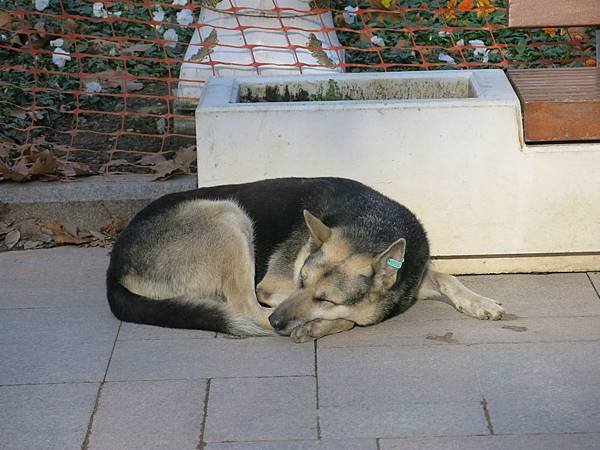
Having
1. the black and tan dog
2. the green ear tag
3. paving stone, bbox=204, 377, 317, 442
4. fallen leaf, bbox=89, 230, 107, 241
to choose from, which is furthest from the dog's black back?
fallen leaf, bbox=89, 230, 107, 241

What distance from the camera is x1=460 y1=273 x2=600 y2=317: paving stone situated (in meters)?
4.88

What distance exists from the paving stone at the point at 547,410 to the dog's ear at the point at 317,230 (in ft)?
3.58

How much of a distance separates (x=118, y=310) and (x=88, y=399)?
2.41 ft

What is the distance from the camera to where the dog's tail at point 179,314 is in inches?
179

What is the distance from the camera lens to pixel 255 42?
23.0 ft

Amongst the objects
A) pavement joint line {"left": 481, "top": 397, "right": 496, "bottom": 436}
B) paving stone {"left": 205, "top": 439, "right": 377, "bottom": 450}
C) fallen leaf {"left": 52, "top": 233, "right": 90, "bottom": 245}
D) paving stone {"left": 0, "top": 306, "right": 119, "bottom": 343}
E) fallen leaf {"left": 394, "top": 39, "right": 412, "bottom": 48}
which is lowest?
fallen leaf {"left": 394, "top": 39, "right": 412, "bottom": 48}

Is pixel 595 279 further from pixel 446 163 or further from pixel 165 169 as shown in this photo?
pixel 165 169

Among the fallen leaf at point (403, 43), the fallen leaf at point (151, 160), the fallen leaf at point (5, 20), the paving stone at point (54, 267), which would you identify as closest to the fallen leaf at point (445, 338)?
the paving stone at point (54, 267)

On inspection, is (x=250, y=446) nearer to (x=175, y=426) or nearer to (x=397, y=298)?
(x=175, y=426)

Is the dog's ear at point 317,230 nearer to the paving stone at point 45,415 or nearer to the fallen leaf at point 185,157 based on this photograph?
the paving stone at point 45,415

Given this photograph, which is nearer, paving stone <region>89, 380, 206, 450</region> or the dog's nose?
paving stone <region>89, 380, 206, 450</region>

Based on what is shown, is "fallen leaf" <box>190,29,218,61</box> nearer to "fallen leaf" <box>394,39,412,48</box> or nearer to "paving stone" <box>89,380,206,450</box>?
"fallen leaf" <box>394,39,412,48</box>

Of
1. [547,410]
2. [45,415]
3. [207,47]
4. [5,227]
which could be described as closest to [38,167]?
[5,227]

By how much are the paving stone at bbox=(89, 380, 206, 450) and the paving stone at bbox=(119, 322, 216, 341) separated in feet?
1.62
